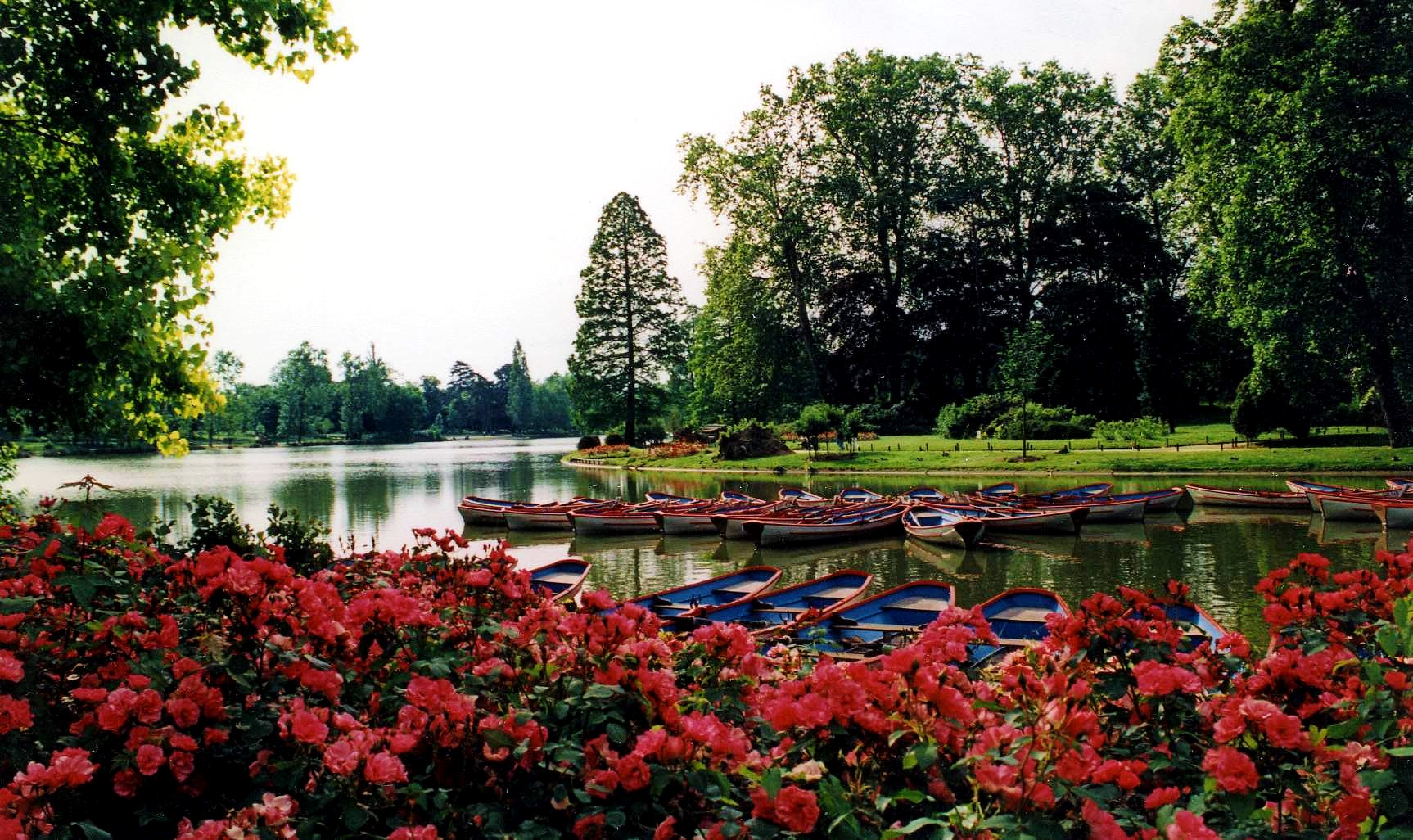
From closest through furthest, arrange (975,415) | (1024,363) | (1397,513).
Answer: (1397,513), (1024,363), (975,415)

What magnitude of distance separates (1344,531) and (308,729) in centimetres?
2328

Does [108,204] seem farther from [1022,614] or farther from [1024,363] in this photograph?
[1024,363]

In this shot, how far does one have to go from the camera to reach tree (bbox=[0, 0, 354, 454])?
7941mm

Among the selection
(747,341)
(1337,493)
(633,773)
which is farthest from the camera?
(747,341)

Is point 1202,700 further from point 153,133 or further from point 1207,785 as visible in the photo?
point 153,133

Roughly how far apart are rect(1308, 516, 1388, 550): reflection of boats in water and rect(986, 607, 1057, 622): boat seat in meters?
12.1

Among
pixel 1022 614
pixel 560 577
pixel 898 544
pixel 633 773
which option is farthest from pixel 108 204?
pixel 898 544

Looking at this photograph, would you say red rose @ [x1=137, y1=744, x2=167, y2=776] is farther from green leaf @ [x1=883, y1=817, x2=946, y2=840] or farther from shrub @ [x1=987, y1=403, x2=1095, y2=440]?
shrub @ [x1=987, y1=403, x2=1095, y2=440]

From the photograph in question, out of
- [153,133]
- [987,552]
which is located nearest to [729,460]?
[987,552]

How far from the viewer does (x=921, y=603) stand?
1044 centimetres

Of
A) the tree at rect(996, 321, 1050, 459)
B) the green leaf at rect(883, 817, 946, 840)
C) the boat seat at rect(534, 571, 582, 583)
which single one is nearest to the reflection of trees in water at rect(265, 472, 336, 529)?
the boat seat at rect(534, 571, 582, 583)

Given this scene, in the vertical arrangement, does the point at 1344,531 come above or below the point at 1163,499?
below

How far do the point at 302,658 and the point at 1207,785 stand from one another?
3.09m

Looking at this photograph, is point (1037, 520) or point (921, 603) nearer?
point (921, 603)
